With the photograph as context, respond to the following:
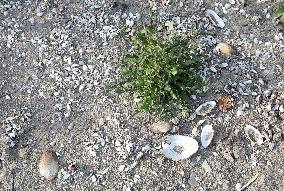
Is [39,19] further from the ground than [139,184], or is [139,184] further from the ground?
[39,19]

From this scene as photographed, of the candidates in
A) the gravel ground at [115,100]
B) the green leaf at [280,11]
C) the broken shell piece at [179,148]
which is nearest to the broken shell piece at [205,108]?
the gravel ground at [115,100]

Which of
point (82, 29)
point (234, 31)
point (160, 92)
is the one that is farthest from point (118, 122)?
point (234, 31)

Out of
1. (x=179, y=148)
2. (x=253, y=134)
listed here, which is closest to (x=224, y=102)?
(x=253, y=134)

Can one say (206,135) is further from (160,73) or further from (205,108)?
(160,73)

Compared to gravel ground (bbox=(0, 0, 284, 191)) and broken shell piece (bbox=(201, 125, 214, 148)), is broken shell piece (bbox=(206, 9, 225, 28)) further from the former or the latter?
broken shell piece (bbox=(201, 125, 214, 148))

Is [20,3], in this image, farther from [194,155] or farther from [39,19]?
[194,155]

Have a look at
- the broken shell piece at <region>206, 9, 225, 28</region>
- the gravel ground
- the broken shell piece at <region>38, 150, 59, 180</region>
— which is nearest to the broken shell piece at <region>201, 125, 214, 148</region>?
the gravel ground
